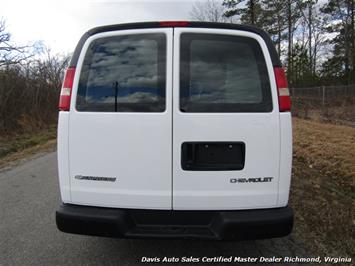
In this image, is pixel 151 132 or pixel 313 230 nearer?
pixel 151 132

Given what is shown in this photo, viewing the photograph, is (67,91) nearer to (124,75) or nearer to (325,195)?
(124,75)

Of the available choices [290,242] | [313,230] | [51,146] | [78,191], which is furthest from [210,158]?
[51,146]

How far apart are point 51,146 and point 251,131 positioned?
452 inches

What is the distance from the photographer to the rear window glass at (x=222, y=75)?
2.96m

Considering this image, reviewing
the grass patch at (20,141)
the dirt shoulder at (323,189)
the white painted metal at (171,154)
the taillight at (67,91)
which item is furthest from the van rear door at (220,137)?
the grass patch at (20,141)

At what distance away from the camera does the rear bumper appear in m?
2.92

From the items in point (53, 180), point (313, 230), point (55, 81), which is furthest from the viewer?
point (55, 81)

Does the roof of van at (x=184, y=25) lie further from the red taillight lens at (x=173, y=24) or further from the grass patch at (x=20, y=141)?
the grass patch at (x=20, y=141)

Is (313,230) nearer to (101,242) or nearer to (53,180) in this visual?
(101,242)

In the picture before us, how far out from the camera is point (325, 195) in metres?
5.50

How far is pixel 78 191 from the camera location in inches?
120

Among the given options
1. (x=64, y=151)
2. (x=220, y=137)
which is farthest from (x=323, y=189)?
(x=64, y=151)

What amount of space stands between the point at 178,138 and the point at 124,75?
2.31ft

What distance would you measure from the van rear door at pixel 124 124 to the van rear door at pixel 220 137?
0.34ft
